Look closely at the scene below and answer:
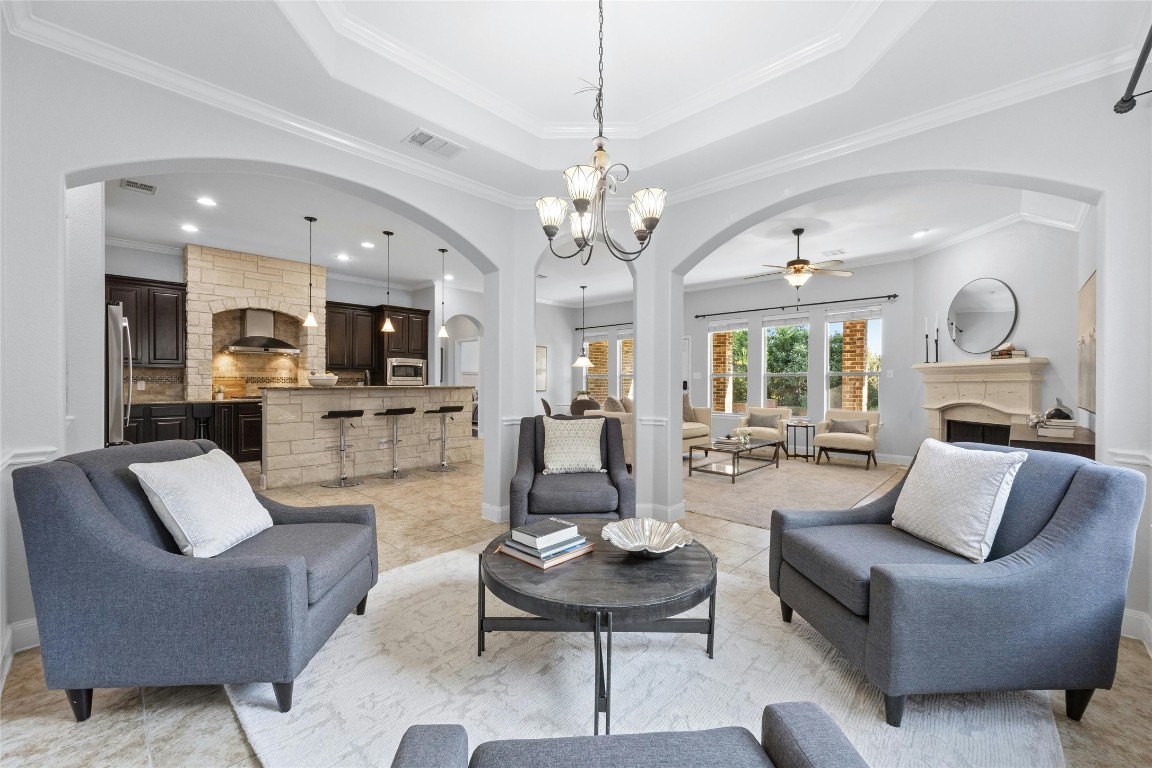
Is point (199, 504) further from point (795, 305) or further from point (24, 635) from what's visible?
point (795, 305)

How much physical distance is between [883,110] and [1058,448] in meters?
2.14

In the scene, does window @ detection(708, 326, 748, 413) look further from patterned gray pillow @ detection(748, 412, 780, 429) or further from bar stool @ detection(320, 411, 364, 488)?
bar stool @ detection(320, 411, 364, 488)

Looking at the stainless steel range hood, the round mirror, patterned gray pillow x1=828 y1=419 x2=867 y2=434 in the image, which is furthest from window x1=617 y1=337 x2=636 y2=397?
the stainless steel range hood

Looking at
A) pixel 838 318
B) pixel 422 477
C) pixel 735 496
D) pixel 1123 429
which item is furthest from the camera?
pixel 838 318

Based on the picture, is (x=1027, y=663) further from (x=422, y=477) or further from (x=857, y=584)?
(x=422, y=477)

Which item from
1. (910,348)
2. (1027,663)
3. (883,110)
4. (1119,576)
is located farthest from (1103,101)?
(910,348)

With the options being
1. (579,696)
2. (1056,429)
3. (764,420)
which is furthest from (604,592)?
(764,420)

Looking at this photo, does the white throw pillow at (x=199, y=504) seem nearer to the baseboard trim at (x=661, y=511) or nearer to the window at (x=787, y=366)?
the baseboard trim at (x=661, y=511)

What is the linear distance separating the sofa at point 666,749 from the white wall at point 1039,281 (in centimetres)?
599

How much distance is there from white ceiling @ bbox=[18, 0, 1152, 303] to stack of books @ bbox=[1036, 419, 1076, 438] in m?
1.81

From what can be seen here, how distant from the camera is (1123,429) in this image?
2324 mm

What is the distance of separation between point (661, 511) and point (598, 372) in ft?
22.8

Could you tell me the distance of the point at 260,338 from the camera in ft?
22.4

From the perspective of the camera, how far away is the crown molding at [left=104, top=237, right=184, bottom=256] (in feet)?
19.8
